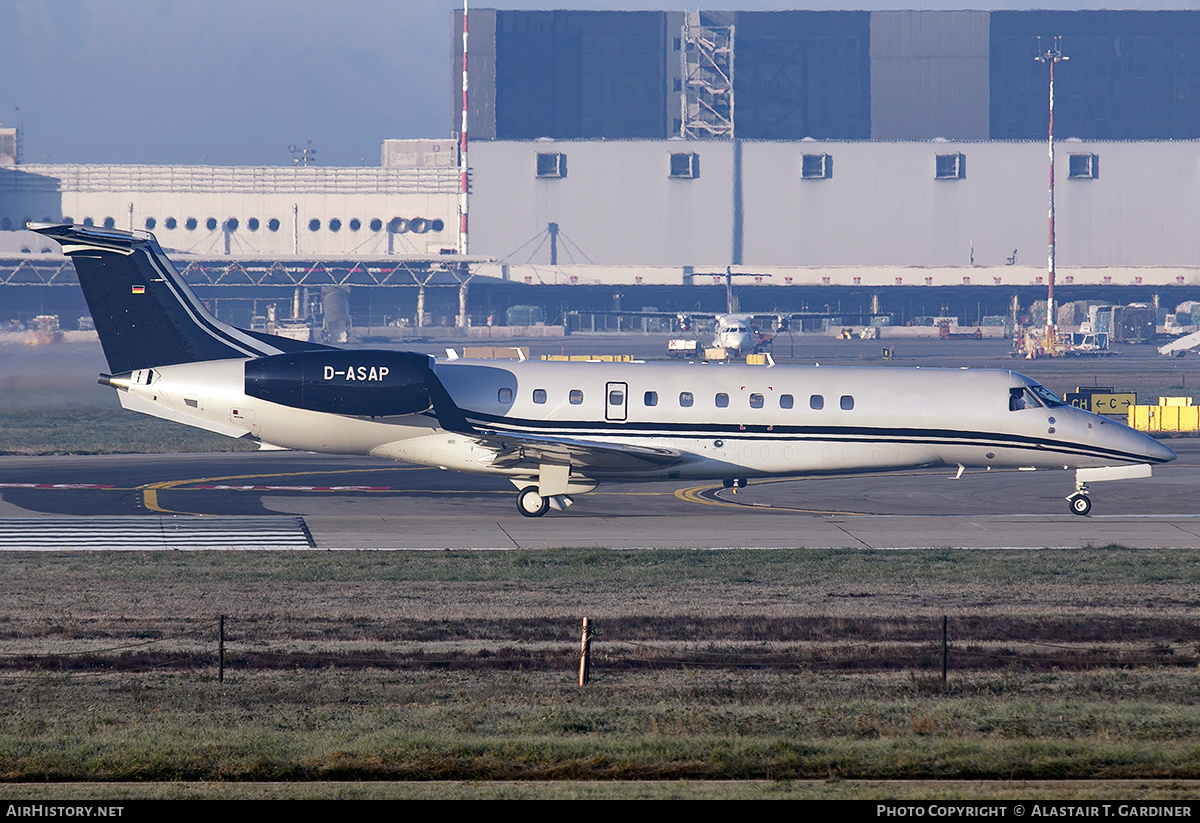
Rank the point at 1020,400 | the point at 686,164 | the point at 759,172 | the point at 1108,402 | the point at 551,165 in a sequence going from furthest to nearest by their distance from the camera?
the point at 551,165, the point at 759,172, the point at 686,164, the point at 1108,402, the point at 1020,400

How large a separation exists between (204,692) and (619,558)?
10.3 meters

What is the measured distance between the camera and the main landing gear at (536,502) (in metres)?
29.1

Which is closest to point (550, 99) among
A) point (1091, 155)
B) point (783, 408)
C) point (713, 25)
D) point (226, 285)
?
point (713, 25)

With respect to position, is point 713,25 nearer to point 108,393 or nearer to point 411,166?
point 411,166

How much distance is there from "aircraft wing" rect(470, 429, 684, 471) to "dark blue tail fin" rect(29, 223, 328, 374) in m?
6.69

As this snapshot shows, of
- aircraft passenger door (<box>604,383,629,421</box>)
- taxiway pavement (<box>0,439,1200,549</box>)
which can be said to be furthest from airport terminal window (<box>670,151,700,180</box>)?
aircraft passenger door (<box>604,383,629,421</box>)

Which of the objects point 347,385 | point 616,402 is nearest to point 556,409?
point 616,402

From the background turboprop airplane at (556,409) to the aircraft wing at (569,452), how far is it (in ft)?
0.21

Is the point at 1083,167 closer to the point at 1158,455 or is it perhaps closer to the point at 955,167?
the point at 955,167

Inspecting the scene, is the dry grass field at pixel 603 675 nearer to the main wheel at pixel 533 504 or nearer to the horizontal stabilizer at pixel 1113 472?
the main wheel at pixel 533 504

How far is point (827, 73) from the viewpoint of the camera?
153250 millimetres

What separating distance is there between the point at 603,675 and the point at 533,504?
1367 cm

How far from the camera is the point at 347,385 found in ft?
92.3
